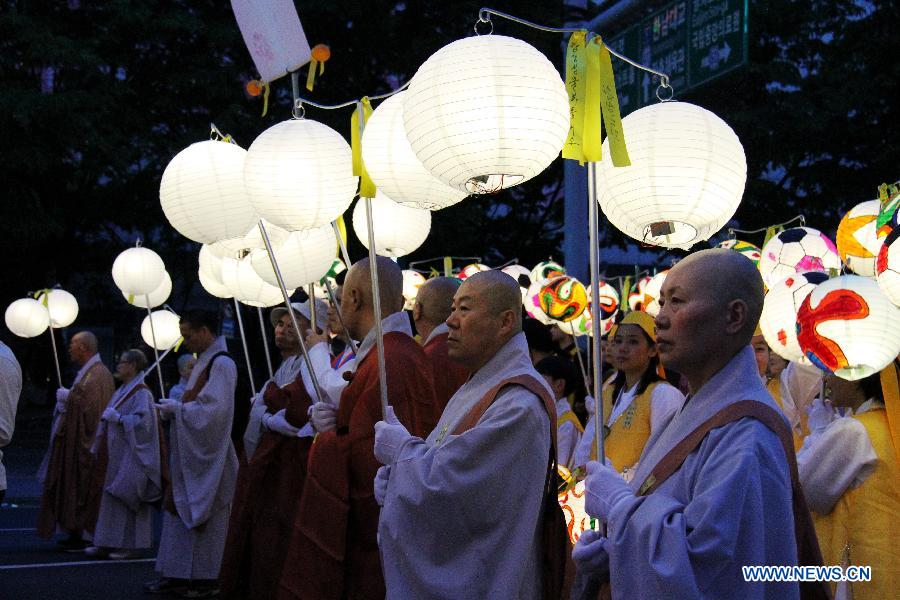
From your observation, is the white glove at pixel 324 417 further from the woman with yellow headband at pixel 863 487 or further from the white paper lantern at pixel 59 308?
the white paper lantern at pixel 59 308

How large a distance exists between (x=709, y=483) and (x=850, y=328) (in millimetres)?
2025

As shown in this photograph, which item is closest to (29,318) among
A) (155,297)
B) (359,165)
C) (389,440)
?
(155,297)

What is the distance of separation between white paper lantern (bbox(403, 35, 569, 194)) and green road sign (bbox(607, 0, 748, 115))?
5818 millimetres

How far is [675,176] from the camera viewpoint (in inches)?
149

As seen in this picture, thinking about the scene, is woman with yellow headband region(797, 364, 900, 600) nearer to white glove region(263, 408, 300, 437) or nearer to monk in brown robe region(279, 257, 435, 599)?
monk in brown robe region(279, 257, 435, 599)

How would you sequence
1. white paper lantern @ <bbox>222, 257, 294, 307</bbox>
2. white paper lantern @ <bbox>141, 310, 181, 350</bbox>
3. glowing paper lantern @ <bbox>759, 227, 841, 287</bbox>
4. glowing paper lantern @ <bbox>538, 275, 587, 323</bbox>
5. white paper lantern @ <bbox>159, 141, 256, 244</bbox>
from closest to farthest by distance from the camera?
1. white paper lantern @ <bbox>159, 141, 256, 244</bbox>
2. white paper lantern @ <bbox>222, 257, 294, 307</bbox>
3. glowing paper lantern @ <bbox>759, 227, 841, 287</bbox>
4. glowing paper lantern @ <bbox>538, 275, 587, 323</bbox>
5. white paper lantern @ <bbox>141, 310, 181, 350</bbox>

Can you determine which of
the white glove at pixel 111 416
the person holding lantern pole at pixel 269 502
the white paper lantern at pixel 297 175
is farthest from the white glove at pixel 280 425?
the white glove at pixel 111 416

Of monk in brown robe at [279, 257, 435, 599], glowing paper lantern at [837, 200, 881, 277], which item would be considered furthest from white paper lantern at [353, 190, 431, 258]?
glowing paper lantern at [837, 200, 881, 277]

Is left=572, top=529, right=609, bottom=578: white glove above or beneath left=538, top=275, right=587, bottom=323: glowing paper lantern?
beneath

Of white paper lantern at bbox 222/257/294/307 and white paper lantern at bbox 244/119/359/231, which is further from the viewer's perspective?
white paper lantern at bbox 222/257/294/307

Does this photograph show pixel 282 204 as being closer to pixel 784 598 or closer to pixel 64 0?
pixel 784 598

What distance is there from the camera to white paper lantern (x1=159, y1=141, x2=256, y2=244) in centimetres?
501

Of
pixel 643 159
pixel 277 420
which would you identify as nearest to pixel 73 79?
pixel 277 420

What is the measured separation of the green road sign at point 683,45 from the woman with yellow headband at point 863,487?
5.21m
